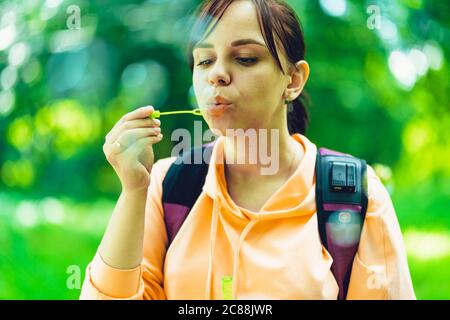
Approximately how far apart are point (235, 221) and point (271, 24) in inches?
12.5

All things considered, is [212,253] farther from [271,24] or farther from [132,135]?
[271,24]

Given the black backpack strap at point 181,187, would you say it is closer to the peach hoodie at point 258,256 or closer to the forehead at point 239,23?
the peach hoodie at point 258,256

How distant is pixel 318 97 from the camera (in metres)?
1.31

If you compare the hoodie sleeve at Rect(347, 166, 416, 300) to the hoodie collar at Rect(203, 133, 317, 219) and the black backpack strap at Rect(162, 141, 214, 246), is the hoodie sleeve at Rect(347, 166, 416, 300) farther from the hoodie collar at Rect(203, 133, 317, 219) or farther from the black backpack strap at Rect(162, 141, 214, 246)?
the black backpack strap at Rect(162, 141, 214, 246)

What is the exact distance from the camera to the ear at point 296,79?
3.36 ft

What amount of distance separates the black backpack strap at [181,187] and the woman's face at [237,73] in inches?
3.9

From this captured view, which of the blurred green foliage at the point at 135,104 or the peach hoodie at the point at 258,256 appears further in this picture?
the blurred green foliage at the point at 135,104

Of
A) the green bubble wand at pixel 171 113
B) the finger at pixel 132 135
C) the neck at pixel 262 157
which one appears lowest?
the neck at pixel 262 157

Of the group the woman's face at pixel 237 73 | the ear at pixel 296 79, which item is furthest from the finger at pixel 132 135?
the ear at pixel 296 79

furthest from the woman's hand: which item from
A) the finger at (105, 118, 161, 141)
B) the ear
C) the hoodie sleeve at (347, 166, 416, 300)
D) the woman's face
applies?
the hoodie sleeve at (347, 166, 416, 300)

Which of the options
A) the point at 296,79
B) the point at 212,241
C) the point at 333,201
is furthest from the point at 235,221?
the point at 296,79

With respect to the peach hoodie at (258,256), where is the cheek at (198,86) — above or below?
above

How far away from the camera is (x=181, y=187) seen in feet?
3.32

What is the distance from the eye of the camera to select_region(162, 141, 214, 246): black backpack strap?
991 millimetres
